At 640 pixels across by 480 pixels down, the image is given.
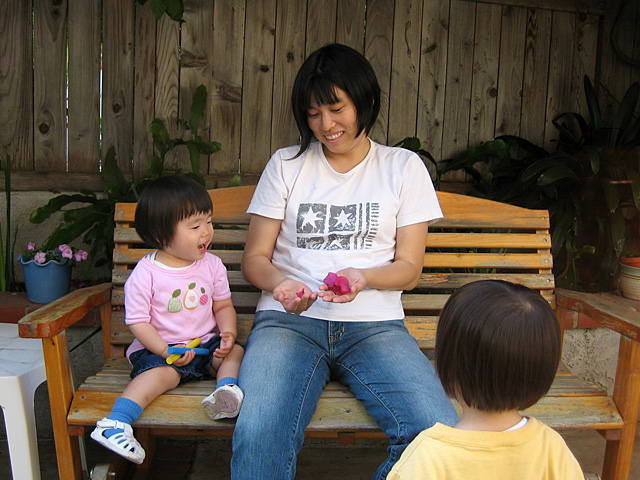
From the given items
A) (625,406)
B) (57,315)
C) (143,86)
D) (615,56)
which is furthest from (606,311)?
(143,86)

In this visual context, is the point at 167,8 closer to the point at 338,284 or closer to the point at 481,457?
the point at 338,284

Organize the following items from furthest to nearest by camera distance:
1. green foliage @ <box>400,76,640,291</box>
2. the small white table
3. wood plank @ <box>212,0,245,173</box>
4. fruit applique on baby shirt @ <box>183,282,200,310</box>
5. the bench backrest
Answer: wood plank @ <box>212,0,245,173</box> → green foliage @ <box>400,76,640,291</box> → the bench backrest → fruit applique on baby shirt @ <box>183,282,200,310</box> → the small white table

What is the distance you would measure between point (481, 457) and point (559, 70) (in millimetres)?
3157

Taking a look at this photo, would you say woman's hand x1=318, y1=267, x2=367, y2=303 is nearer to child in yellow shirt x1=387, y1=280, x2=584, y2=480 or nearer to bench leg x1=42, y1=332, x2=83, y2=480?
child in yellow shirt x1=387, y1=280, x2=584, y2=480

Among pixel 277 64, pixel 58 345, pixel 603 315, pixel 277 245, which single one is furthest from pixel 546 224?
pixel 58 345

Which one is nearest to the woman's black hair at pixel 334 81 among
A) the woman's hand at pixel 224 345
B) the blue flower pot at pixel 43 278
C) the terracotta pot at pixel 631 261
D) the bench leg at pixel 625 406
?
the woman's hand at pixel 224 345

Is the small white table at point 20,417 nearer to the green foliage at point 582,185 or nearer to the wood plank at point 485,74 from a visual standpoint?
the green foliage at point 582,185

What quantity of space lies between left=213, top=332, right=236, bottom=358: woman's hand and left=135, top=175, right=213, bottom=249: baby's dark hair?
37 cm

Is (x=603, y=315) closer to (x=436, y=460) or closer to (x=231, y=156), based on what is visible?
(x=436, y=460)

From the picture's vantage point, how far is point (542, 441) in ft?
3.77

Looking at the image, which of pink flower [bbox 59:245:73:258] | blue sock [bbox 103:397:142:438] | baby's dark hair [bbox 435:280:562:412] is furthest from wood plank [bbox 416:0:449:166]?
baby's dark hair [bbox 435:280:562:412]

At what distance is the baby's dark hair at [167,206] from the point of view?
1.94m

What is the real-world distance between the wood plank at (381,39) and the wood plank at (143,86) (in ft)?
3.94

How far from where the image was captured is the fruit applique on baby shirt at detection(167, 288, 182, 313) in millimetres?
1996
